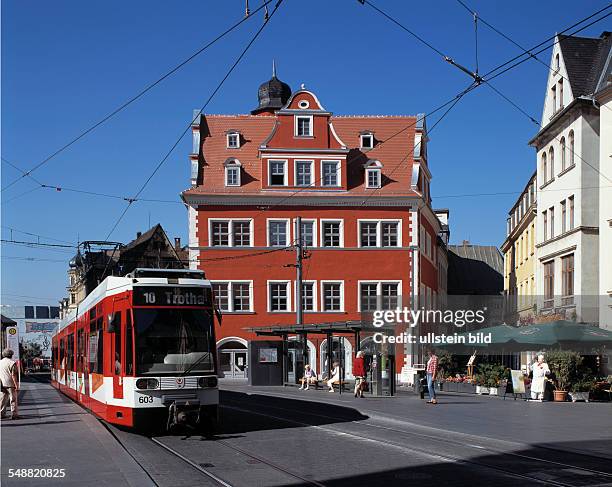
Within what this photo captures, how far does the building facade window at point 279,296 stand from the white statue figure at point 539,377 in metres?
30.6

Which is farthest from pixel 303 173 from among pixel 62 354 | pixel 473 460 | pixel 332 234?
pixel 473 460

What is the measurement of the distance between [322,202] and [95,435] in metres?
44.3

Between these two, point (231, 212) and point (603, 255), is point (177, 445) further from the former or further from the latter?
point (231, 212)

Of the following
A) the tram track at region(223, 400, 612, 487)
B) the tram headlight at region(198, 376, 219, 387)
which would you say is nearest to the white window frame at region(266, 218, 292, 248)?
the tram track at region(223, 400, 612, 487)

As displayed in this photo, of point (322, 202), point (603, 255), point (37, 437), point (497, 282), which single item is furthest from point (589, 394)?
point (497, 282)

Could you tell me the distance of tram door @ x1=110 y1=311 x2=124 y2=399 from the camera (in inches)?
704

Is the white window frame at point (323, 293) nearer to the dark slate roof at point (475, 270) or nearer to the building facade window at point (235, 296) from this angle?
the building facade window at point (235, 296)

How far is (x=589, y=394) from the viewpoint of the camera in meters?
31.2

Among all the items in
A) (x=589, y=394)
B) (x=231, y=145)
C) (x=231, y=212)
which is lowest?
(x=589, y=394)

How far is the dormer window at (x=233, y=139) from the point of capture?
63375 millimetres

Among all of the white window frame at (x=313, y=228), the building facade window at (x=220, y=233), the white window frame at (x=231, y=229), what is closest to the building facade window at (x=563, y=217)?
the white window frame at (x=313, y=228)

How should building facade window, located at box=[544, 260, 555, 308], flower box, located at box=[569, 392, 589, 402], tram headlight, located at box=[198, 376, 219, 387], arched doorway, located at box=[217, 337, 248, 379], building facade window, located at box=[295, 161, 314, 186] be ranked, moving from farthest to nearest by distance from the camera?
building facade window, located at box=[295, 161, 314, 186], arched doorway, located at box=[217, 337, 248, 379], building facade window, located at box=[544, 260, 555, 308], flower box, located at box=[569, 392, 589, 402], tram headlight, located at box=[198, 376, 219, 387]

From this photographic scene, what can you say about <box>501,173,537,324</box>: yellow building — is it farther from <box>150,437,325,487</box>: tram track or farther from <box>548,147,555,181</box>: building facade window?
<box>150,437,325,487</box>: tram track

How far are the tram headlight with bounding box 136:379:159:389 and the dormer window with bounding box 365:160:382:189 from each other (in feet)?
149
